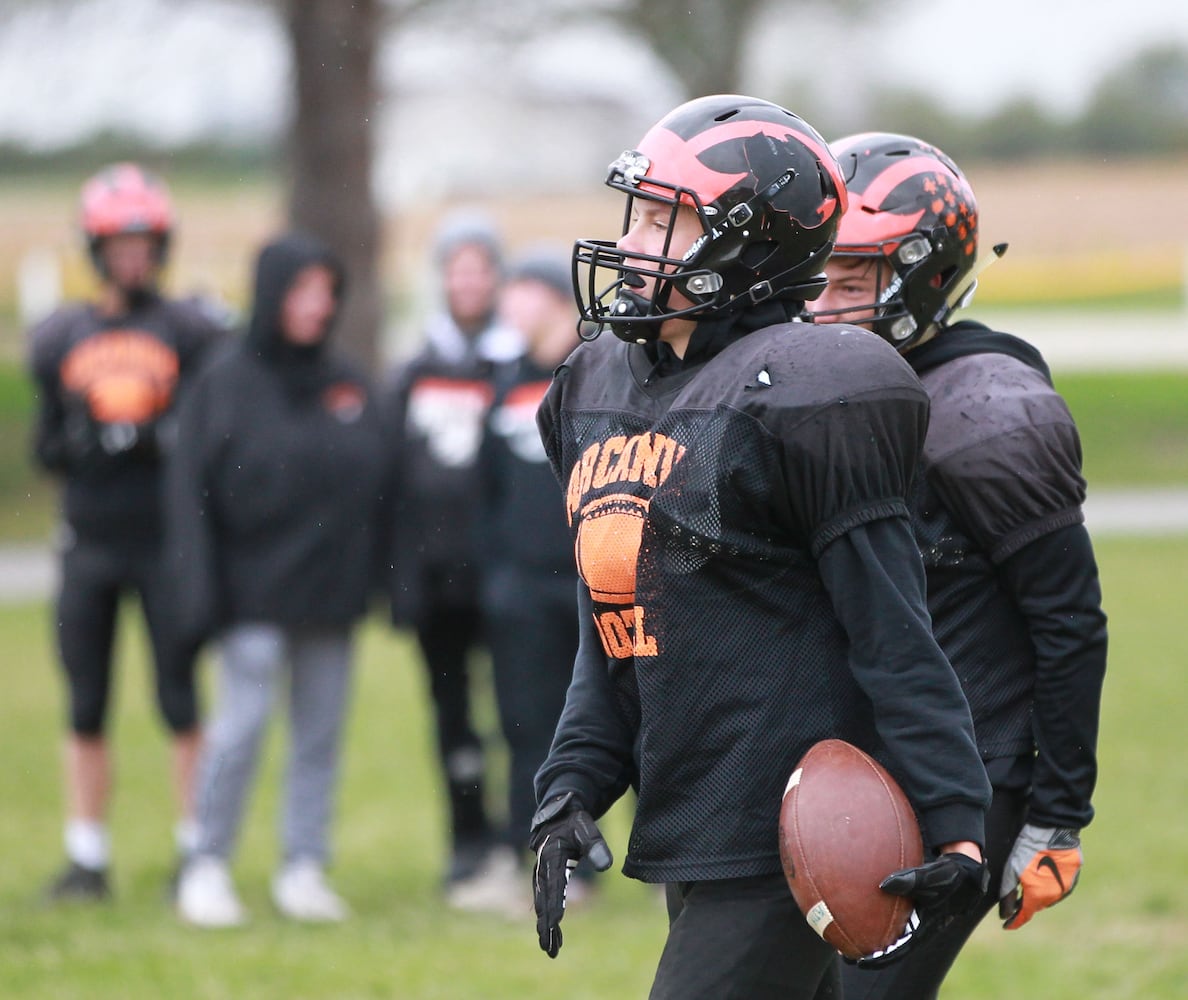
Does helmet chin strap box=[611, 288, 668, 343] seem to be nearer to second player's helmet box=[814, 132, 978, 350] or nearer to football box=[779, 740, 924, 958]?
second player's helmet box=[814, 132, 978, 350]

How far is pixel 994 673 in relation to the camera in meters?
3.13

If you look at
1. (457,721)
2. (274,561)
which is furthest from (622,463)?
(457,721)

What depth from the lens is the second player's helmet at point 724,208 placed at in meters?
2.76

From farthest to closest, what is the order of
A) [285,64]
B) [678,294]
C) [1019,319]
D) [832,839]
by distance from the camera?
[1019,319] < [285,64] < [678,294] < [832,839]

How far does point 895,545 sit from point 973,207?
3.74 feet

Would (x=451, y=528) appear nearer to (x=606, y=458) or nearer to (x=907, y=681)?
(x=606, y=458)

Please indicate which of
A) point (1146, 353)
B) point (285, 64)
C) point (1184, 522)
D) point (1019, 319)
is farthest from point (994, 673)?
point (1019, 319)

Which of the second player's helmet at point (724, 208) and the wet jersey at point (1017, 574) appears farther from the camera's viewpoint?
the wet jersey at point (1017, 574)

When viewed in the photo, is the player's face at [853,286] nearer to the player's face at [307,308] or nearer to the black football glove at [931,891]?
the black football glove at [931,891]

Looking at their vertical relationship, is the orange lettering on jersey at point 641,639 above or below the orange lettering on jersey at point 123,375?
above

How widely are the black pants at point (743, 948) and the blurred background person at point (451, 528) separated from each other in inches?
143

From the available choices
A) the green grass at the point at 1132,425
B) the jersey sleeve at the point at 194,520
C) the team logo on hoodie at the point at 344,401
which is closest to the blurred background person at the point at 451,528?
the team logo on hoodie at the point at 344,401

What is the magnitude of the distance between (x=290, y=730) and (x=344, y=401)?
123 centimetres

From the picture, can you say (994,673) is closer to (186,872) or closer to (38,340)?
(186,872)
